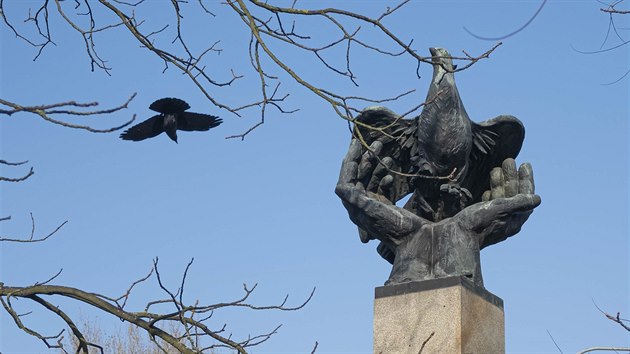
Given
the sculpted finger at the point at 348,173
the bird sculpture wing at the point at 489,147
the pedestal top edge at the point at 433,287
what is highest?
the bird sculpture wing at the point at 489,147

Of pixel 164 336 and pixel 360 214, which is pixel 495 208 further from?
pixel 164 336

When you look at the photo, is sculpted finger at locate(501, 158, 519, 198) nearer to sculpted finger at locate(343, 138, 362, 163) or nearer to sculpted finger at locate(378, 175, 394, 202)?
sculpted finger at locate(378, 175, 394, 202)

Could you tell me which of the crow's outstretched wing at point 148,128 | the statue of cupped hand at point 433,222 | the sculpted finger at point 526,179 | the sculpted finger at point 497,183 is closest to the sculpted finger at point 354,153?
the statue of cupped hand at point 433,222

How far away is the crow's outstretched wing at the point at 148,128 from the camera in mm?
7500

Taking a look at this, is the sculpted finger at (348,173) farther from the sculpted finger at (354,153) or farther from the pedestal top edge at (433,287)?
the pedestal top edge at (433,287)

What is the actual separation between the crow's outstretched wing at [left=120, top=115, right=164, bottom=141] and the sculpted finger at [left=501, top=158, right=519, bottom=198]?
209 centimetres

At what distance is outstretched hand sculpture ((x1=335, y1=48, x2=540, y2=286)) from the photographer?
6887mm

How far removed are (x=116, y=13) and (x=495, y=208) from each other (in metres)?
2.34

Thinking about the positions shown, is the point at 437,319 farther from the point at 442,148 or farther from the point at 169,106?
the point at 169,106

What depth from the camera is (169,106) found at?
753 cm

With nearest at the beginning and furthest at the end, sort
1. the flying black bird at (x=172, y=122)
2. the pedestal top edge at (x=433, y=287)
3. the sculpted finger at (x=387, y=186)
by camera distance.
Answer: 1. the pedestal top edge at (x=433, y=287)
2. the sculpted finger at (x=387, y=186)
3. the flying black bird at (x=172, y=122)

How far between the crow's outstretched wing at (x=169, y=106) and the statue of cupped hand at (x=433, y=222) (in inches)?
42.1

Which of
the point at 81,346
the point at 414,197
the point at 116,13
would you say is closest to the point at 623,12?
the point at 414,197

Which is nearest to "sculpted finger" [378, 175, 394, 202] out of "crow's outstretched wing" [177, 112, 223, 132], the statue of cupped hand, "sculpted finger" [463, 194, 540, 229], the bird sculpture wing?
the statue of cupped hand
